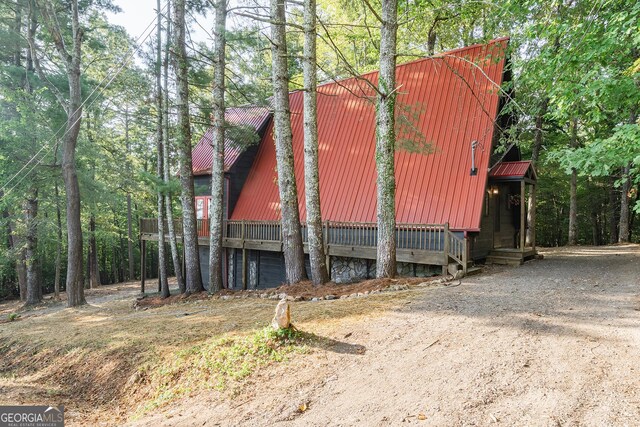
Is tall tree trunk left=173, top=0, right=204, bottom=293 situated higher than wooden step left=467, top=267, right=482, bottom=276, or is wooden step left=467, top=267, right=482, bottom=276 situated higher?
tall tree trunk left=173, top=0, right=204, bottom=293

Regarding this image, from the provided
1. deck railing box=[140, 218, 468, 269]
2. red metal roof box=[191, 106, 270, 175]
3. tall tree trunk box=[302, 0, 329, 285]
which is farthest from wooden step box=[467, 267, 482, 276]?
red metal roof box=[191, 106, 270, 175]

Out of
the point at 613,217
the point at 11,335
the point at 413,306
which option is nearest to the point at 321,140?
the point at 413,306

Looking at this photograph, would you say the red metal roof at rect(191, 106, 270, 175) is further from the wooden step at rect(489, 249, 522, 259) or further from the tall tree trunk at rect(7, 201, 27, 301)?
the wooden step at rect(489, 249, 522, 259)

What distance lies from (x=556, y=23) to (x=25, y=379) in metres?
11.9

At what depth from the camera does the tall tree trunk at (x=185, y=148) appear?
9969 millimetres

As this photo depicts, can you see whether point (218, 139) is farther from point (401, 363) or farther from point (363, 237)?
point (401, 363)

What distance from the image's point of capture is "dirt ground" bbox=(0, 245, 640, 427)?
276 cm

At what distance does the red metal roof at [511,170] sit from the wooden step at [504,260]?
2382mm

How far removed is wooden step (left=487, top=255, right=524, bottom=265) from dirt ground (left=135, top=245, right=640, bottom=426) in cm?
493

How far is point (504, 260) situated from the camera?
10.4 metres

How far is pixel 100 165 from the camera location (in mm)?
16844

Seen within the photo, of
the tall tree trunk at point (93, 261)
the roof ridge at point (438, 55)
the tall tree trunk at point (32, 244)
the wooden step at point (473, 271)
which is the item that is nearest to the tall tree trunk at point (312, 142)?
the roof ridge at point (438, 55)

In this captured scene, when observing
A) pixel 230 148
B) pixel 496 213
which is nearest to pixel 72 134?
pixel 230 148

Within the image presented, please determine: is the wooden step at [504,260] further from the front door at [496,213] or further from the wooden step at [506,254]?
the front door at [496,213]
